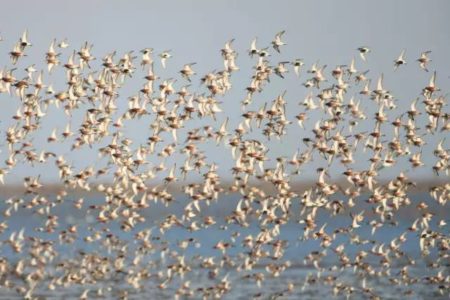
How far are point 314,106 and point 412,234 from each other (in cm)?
3842

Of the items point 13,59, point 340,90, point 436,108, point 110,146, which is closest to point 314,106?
point 340,90

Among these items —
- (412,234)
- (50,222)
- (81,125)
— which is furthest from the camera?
(412,234)

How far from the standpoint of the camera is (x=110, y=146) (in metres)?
45.4

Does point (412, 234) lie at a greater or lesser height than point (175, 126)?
greater

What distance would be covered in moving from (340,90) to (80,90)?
29.7ft

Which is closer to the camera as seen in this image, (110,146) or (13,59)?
(13,59)

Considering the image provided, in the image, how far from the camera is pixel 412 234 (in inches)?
3258

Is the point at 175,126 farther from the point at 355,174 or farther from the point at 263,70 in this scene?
the point at 355,174

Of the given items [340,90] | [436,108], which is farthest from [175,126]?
[436,108]

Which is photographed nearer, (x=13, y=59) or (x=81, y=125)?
(x=13, y=59)

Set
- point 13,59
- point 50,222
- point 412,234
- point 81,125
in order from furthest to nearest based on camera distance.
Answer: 1. point 412,234
2. point 50,222
3. point 81,125
4. point 13,59

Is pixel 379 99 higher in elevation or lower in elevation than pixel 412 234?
lower

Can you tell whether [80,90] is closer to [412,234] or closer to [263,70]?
[263,70]

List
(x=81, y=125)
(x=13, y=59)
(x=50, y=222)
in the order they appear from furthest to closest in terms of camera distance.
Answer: (x=50, y=222) → (x=81, y=125) → (x=13, y=59)
